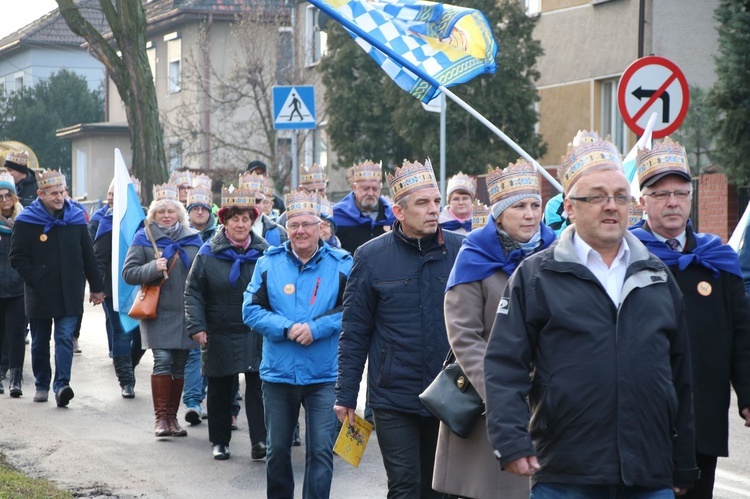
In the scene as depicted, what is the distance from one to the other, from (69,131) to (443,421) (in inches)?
1970

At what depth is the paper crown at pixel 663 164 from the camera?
19.5 ft

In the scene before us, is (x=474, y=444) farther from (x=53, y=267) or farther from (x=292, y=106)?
(x=292, y=106)

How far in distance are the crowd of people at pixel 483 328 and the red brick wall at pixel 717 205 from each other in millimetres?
10303

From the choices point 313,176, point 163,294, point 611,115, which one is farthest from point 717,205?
point 163,294

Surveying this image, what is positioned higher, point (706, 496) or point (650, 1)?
point (650, 1)

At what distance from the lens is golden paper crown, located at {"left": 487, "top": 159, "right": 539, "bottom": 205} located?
6215 millimetres

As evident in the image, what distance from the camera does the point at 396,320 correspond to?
6.82m

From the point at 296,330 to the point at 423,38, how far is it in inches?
153

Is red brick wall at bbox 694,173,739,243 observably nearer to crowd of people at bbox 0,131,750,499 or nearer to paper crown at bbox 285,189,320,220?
crowd of people at bbox 0,131,750,499

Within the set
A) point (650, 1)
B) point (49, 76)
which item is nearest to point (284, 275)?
point (650, 1)

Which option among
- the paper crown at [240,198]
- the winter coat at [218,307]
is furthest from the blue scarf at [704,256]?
the winter coat at [218,307]

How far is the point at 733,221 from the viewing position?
21484 millimetres

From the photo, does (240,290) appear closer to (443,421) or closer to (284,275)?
(284,275)

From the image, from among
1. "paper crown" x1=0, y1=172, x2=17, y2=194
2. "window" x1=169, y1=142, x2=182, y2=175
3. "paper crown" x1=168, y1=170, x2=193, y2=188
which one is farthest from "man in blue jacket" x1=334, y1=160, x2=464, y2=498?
"window" x1=169, y1=142, x2=182, y2=175
